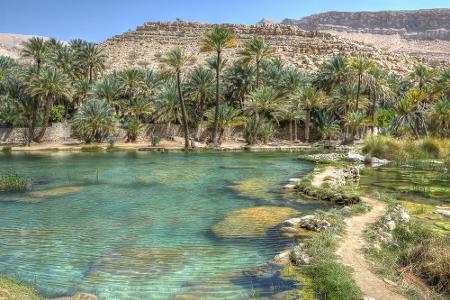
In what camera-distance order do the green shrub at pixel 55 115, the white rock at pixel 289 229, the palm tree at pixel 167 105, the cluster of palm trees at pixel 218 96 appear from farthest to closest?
the green shrub at pixel 55 115 → the palm tree at pixel 167 105 → the cluster of palm trees at pixel 218 96 → the white rock at pixel 289 229

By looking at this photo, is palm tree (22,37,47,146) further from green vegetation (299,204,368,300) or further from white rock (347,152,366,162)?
green vegetation (299,204,368,300)

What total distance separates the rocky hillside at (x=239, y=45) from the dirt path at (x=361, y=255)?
66.3 metres

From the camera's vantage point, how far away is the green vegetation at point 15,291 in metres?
9.41

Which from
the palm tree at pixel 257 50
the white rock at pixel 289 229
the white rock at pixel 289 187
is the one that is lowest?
the white rock at pixel 289 229

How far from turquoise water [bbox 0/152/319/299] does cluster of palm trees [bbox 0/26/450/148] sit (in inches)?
Answer: 917

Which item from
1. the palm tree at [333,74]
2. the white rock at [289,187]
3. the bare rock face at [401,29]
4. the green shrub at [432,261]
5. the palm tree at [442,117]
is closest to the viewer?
the green shrub at [432,261]

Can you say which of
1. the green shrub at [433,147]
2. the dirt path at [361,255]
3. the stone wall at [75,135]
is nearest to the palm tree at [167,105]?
the stone wall at [75,135]

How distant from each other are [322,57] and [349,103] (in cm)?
3394

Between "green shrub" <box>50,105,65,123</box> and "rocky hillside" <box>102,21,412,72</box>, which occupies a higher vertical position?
"rocky hillside" <box>102,21,412,72</box>

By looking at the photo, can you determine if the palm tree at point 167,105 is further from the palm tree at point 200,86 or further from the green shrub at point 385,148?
the green shrub at point 385,148

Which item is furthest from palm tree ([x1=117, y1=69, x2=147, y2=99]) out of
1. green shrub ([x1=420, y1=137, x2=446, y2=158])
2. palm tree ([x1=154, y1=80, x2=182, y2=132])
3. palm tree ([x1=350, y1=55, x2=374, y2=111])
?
green shrub ([x1=420, y1=137, x2=446, y2=158])

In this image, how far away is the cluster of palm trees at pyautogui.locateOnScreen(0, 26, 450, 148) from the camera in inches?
2073

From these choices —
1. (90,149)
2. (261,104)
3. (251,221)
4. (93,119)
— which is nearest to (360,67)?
(261,104)

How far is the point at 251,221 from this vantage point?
17062 mm
